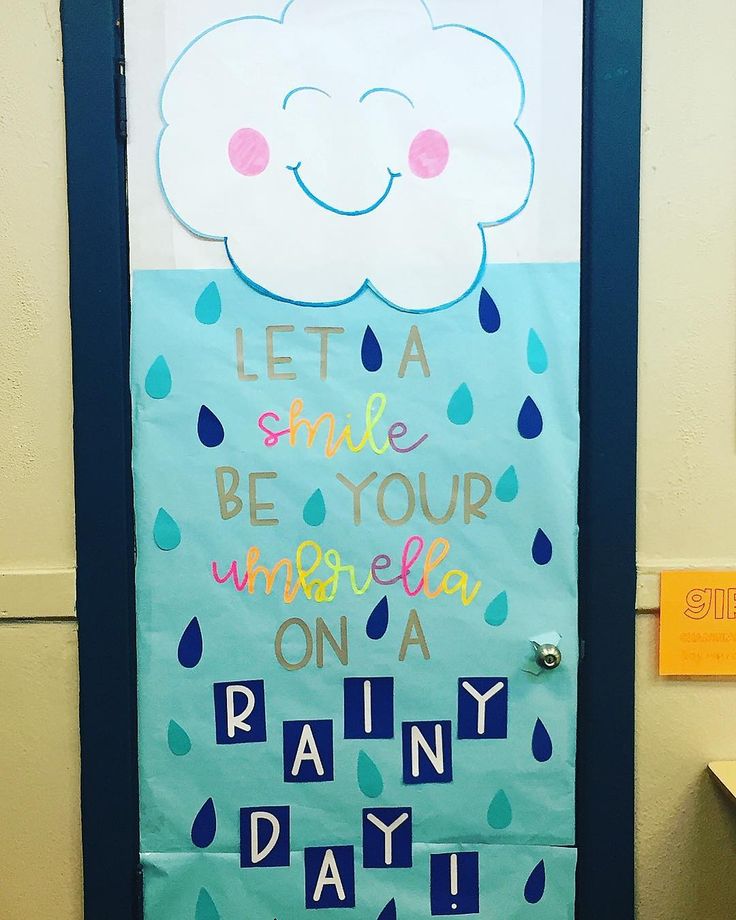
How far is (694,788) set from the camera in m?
1.38

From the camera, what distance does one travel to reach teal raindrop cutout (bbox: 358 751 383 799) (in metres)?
1.37

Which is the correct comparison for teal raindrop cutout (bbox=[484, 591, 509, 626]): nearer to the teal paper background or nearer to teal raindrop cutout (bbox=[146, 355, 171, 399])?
the teal paper background

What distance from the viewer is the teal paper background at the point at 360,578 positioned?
4.38ft

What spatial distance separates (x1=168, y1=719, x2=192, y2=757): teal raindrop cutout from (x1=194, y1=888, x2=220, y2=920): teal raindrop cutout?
25 cm

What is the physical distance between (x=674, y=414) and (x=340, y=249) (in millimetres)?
621

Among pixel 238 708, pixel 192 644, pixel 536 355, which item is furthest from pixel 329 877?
pixel 536 355

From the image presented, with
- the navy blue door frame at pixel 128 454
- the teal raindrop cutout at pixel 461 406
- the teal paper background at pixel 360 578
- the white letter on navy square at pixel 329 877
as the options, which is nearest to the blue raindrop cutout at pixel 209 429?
the teal paper background at pixel 360 578

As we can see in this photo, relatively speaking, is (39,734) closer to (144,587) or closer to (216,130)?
(144,587)

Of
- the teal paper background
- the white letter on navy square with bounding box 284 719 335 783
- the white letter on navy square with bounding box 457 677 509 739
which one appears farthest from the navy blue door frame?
the white letter on navy square with bounding box 284 719 335 783

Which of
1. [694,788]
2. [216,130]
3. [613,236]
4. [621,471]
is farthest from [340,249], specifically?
[694,788]

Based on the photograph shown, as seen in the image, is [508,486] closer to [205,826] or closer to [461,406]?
[461,406]

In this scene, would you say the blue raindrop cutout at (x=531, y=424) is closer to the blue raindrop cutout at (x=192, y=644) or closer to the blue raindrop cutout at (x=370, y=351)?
the blue raindrop cutout at (x=370, y=351)

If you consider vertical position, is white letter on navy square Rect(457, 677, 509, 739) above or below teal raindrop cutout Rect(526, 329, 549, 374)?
below

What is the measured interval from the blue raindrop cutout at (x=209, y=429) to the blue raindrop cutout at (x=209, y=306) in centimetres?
15
